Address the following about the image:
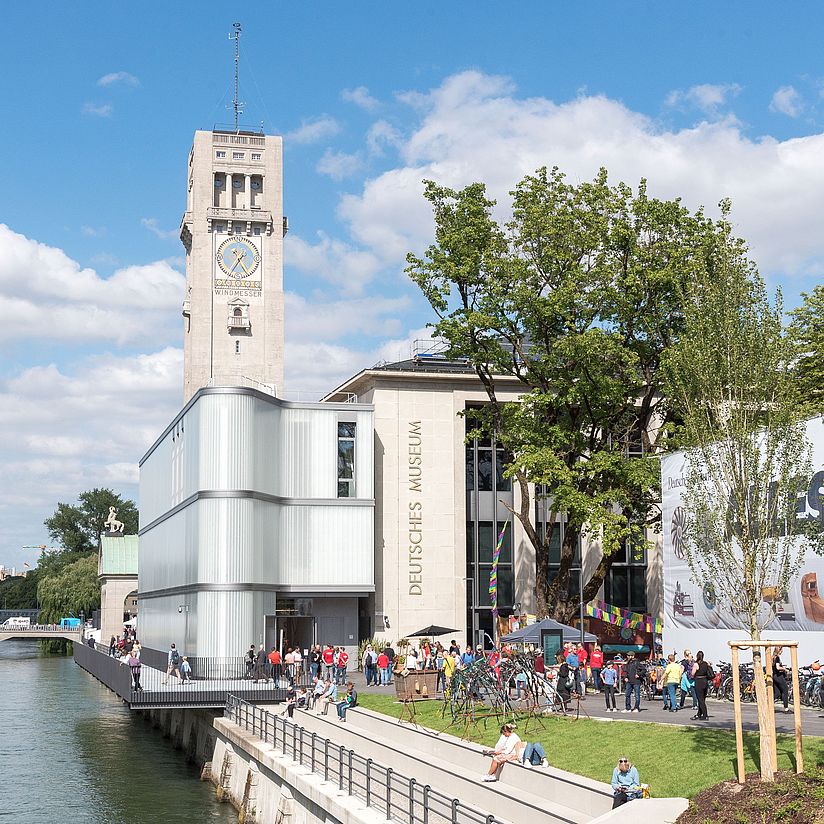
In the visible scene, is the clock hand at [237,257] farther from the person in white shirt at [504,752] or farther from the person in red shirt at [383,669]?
the person in white shirt at [504,752]

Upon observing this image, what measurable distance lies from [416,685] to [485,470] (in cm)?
2561

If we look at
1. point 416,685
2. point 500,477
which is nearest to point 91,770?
point 416,685

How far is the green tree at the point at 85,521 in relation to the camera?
18825cm

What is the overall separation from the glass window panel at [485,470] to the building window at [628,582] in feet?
27.6

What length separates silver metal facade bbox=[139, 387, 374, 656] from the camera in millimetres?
47781

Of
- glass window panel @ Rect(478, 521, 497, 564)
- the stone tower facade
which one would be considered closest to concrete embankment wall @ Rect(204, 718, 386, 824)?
glass window panel @ Rect(478, 521, 497, 564)

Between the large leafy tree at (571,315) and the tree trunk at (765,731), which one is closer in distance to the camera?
the tree trunk at (765,731)

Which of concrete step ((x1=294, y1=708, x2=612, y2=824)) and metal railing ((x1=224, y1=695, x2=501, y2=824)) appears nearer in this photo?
metal railing ((x1=224, y1=695, x2=501, y2=824))

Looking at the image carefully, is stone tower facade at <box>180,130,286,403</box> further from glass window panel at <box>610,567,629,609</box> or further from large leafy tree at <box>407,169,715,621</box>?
large leafy tree at <box>407,169,715,621</box>

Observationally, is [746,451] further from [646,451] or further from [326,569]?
[326,569]

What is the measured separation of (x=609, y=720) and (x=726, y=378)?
10.1 m

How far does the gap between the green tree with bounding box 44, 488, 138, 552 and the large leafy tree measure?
498 ft

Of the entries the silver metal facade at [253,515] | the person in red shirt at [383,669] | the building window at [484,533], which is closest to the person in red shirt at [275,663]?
the person in red shirt at [383,669]

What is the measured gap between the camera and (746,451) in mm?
19828
